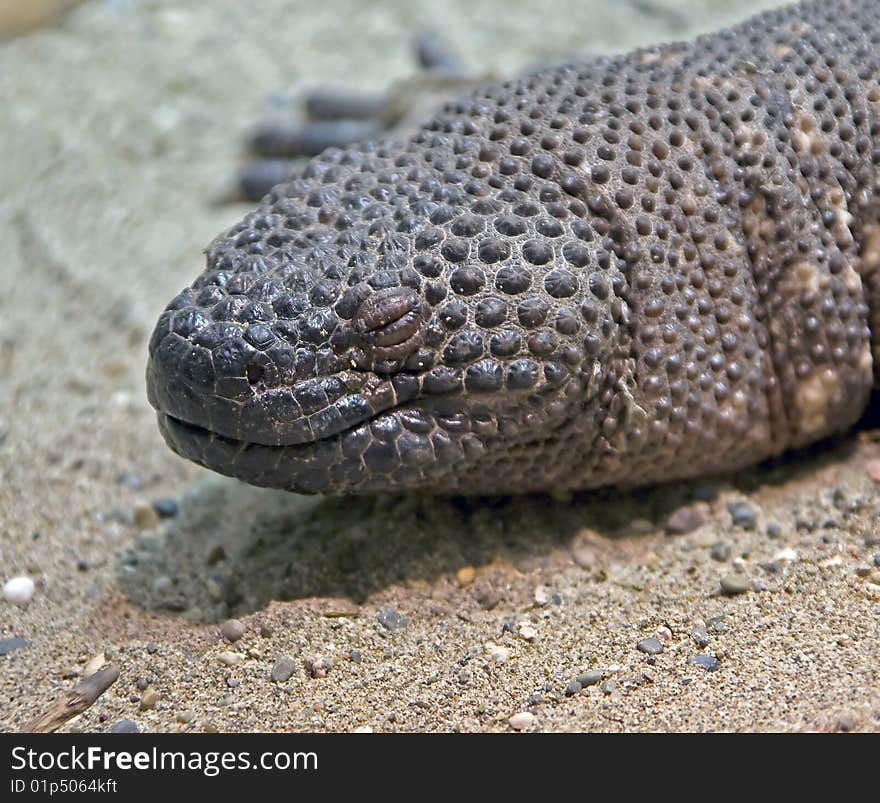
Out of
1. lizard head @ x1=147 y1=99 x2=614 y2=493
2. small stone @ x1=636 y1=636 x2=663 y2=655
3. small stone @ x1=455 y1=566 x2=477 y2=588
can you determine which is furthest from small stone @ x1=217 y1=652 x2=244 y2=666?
small stone @ x1=636 y1=636 x2=663 y2=655

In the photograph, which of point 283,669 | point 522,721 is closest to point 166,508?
point 283,669

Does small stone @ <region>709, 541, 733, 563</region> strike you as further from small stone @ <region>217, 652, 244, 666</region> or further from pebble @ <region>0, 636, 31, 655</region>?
pebble @ <region>0, 636, 31, 655</region>

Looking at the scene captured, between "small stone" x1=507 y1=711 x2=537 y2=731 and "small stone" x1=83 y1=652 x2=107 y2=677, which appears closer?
"small stone" x1=507 y1=711 x2=537 y2=731

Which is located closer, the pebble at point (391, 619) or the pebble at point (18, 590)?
the pebble at point (391, 619)

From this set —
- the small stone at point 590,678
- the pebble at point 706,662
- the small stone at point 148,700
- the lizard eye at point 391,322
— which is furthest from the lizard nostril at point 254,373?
the pebble at point 706,662

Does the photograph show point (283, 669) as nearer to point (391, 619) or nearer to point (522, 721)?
point (391, 619)

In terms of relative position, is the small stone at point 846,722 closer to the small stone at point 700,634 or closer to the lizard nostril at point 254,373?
the small stone at point 700,634

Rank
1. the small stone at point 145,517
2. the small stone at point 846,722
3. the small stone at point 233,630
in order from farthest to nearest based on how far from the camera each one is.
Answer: the small stone at point 145,517 → the small stone at point 233,630 → the small stone at point 846,722
